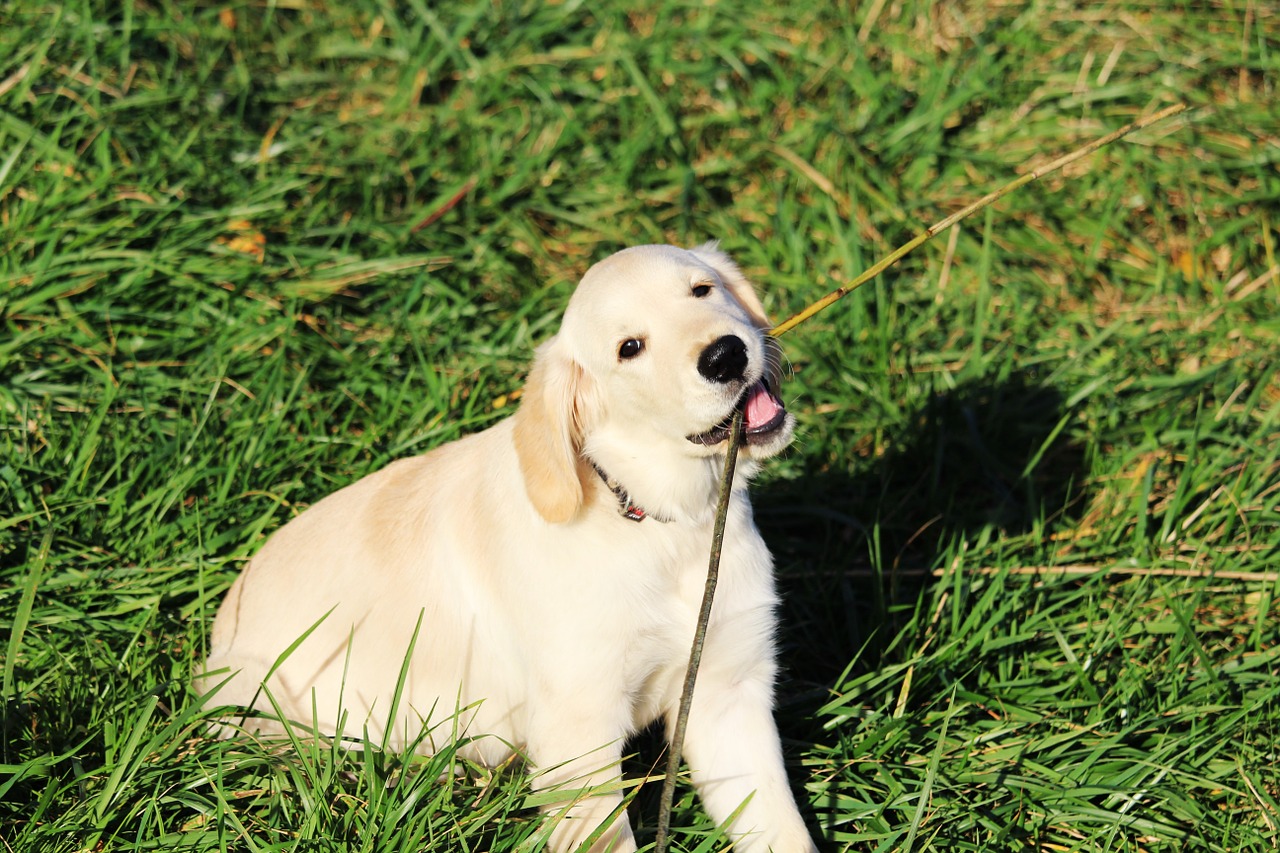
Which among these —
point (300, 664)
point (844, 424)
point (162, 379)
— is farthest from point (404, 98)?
point (300, 664)

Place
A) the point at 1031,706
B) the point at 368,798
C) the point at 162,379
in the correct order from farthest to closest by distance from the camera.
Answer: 1. the point at 162,379
2. the point at 1031,706
3. the point at 368,798

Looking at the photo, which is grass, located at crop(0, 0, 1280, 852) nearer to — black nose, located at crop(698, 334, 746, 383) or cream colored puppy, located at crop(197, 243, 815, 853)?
cream colored puppy, located at crop(197, 243, 815, 853)

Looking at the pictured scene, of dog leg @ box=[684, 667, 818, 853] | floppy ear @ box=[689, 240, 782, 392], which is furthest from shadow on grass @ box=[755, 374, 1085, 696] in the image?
floppy ear @ box=[689, 240, 782, 392]

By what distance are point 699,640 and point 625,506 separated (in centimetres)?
39

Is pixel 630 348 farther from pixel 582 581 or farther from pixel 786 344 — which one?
pixel 786 344

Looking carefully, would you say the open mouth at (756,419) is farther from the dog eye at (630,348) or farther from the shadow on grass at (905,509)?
the shadow on grass at (905,509)

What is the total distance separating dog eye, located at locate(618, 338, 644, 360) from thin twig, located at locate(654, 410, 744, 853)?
10.4 inches

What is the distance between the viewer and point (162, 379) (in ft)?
12.2

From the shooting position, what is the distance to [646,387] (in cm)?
252

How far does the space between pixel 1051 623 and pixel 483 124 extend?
3.14 m

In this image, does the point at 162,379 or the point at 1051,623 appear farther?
the point at 162,379

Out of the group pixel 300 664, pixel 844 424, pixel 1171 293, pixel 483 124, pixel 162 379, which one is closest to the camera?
pixel 300 664

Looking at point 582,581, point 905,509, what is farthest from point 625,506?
point 905,509

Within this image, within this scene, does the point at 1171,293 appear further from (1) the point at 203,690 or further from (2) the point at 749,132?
(1) the point at 203,690
